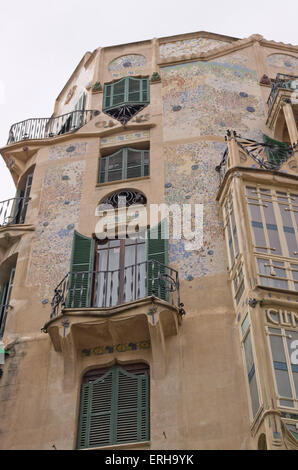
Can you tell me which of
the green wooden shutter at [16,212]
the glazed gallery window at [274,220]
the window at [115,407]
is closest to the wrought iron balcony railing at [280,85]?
the glazed gallery window at [274,220]

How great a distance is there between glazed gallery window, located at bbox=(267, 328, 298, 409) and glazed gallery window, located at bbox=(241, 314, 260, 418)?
0.45 metres

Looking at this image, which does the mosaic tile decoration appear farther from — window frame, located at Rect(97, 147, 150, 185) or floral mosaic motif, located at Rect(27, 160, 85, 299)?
floral mosaic motif, located at Rect(27, 160, 85, 299)

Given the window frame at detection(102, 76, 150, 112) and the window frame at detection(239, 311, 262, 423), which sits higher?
the window frame at detection(102, 76, 150, 112)

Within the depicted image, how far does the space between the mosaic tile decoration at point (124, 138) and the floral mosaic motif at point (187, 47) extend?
378cm

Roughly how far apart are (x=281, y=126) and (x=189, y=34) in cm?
541

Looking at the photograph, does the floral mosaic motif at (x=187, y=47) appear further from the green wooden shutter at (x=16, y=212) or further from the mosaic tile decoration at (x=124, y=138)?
the green wooden shutter at (x=16, y=212)

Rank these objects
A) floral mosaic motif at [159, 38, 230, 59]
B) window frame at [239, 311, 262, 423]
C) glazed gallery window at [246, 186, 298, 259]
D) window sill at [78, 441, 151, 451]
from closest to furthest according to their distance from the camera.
A: window frame at [239, 311, 262, 423] → window sill at [78, 441, 151, 451] → glazed gallery window at [246, 186, 298, 259] → floral mosaic motif at [159, 38, 230, 59]

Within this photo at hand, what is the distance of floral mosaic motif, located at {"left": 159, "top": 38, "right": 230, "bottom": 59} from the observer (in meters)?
24.1

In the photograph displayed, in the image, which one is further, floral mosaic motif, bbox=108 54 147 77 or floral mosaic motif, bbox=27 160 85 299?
floral mosaic motif, bbox=108 54 147 77

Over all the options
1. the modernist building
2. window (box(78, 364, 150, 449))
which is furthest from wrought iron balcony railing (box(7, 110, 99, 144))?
window (box(78, 364, 150, 449))

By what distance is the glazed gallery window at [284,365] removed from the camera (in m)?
13.3

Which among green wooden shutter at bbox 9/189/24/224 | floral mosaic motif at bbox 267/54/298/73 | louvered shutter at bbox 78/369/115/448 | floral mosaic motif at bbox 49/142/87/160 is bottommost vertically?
louvered shutter at bbox 78/369/115/448

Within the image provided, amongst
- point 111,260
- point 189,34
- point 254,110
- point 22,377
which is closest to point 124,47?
point 189,34

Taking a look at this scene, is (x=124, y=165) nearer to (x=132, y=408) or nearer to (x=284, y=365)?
(x=132, y=408)
